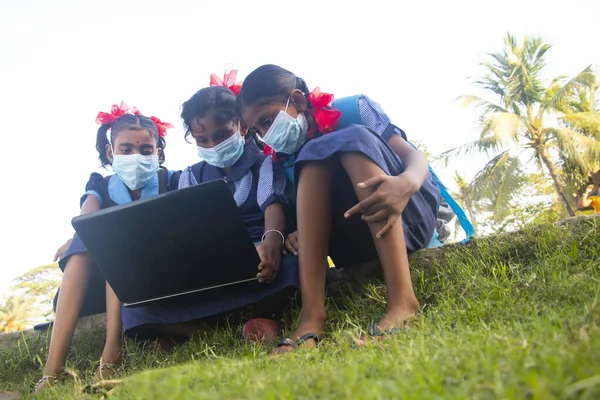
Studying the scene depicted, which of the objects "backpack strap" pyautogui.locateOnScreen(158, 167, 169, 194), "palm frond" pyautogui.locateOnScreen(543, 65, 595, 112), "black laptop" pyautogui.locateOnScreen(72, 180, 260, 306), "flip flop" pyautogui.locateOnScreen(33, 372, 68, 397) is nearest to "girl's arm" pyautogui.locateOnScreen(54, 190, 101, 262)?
"backpack strap" pyautogui.locateOnScreen(158, 167, 169, 194)

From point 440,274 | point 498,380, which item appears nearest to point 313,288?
point 440,274

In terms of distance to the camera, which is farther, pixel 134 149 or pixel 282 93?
pixel 134 149

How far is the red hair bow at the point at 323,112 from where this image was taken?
264 centimetres

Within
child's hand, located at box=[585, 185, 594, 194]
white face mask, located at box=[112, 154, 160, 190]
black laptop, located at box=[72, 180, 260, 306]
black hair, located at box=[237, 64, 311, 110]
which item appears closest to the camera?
black laptop, located at box=[72, 180, 260, 306]

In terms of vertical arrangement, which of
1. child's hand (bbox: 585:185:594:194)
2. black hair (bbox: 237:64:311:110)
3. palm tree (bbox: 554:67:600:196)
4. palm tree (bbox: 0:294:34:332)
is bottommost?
palm tree (bbox: 0:294:34:332)

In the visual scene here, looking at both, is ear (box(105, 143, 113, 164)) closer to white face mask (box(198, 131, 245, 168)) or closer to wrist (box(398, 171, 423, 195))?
white face mask (box(198, 131, 245, 168))

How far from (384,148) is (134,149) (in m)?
1.92

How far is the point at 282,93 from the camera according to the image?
2707 mm

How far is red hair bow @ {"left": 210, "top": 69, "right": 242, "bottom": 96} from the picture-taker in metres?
3.40

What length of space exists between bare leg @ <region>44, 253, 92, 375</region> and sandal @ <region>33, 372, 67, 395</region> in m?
0.08

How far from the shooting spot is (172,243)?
2279mm

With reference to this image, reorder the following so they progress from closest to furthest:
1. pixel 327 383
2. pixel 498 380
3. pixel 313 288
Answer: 1. pixel 498 380
2. pixel 327 383
3. pixel 313 288

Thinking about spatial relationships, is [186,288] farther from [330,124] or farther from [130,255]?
[330,124]

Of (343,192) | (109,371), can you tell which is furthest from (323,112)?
(109,371)
